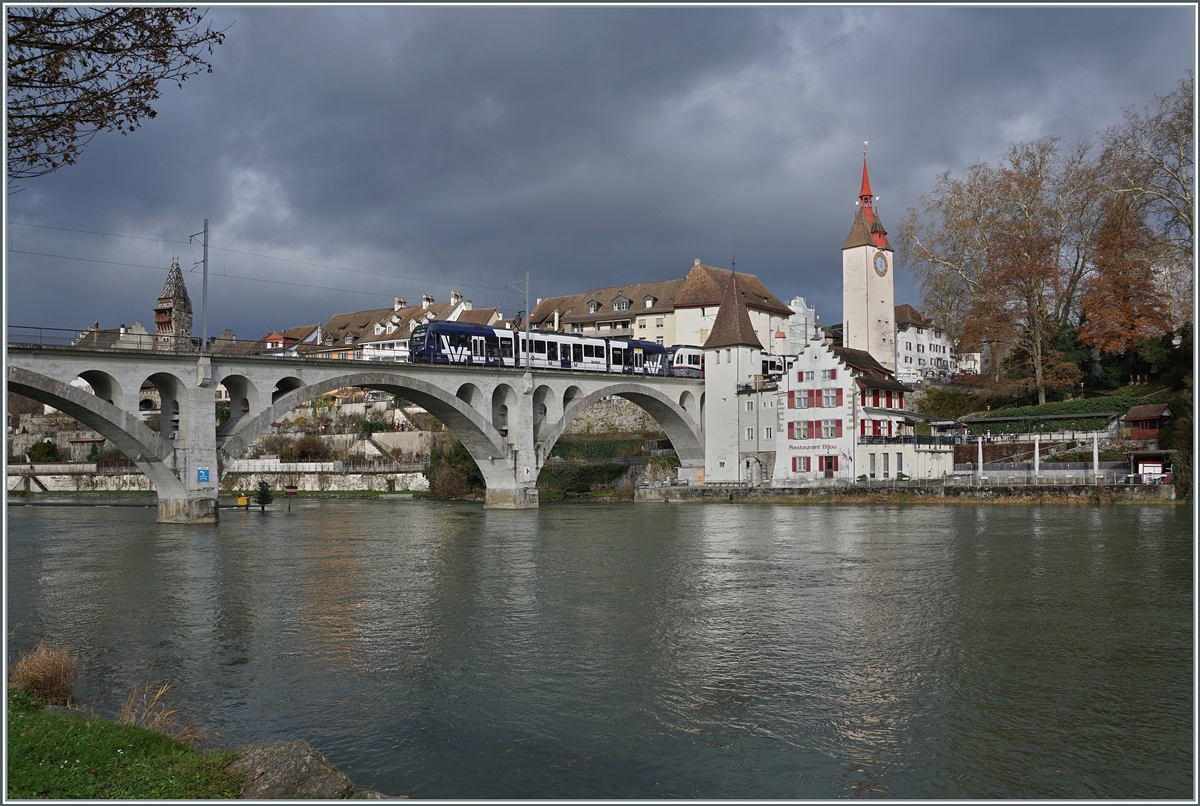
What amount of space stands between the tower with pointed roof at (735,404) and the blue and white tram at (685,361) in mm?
1070

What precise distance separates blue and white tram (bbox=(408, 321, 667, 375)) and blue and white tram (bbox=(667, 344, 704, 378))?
640mm

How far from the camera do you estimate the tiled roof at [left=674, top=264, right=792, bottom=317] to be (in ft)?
249

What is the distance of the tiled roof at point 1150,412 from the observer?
42438 mm

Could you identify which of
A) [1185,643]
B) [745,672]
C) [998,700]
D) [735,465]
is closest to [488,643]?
[745,672]

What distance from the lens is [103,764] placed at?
299 inches

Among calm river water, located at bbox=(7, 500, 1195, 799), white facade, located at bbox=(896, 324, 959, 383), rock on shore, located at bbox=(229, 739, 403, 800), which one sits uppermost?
white facade, located at bbox=(896, 324, 959, 383)

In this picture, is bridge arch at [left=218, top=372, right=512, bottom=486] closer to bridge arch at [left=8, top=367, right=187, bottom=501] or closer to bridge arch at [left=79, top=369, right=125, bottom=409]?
bridge arch at [left=8, top=367, right=187, bottom=501]

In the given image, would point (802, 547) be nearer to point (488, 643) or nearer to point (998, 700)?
point (488, 643)

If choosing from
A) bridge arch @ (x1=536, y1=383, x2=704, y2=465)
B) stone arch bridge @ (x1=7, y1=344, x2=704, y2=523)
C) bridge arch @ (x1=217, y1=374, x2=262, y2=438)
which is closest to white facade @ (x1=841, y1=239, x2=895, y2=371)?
bridge arch @ (x1=536, y1=383, x2=704, y2=465)

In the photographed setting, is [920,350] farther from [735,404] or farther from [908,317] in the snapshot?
[735,404]

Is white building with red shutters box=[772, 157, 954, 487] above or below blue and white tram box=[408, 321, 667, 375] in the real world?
below

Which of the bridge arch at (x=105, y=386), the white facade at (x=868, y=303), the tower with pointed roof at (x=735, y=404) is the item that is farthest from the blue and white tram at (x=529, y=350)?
the white facade at (x=868, y=303)

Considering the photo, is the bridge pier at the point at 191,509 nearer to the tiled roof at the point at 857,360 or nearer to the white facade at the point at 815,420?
the white facade at the point at 815,420

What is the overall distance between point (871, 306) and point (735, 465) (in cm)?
1768
